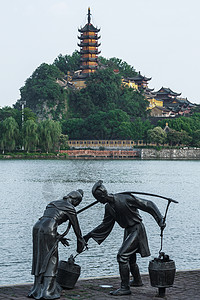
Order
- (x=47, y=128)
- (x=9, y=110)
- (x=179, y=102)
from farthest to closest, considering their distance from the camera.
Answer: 1. (x=179, y=102)
2. (x=9, y=110)
3. (x=47, y=128)

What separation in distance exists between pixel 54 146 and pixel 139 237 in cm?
6652

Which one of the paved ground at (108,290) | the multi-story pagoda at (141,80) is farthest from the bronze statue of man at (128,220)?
the multi-story pagoda at (141,80)

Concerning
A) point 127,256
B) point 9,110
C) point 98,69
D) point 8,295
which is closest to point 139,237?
point 127,256

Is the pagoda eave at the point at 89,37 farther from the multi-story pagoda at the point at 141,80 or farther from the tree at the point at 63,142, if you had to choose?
the tree at the point at 63,142

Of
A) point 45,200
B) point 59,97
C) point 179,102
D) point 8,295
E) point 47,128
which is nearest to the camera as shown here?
point 8,295

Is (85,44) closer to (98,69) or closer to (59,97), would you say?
(98,69)

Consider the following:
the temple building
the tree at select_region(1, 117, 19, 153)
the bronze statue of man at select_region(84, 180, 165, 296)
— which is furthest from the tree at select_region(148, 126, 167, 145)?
the bronze statue of man at select_region(84, 180, 165, 296)

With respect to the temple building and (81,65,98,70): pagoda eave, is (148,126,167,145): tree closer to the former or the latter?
(81,65,98,70): pagoda eave

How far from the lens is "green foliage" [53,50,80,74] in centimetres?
13188

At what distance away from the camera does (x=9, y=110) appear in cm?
8406

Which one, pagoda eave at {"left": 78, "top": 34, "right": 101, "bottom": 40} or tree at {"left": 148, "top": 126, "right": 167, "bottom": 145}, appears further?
pagoda eave at {"left": 78, "top": 34, "right": 101, "bottom": 40}

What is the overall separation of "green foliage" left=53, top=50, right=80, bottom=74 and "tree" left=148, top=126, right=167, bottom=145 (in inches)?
1729

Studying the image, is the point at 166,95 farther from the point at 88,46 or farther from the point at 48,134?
the point at 48,134

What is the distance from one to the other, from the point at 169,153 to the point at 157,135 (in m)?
5.89
